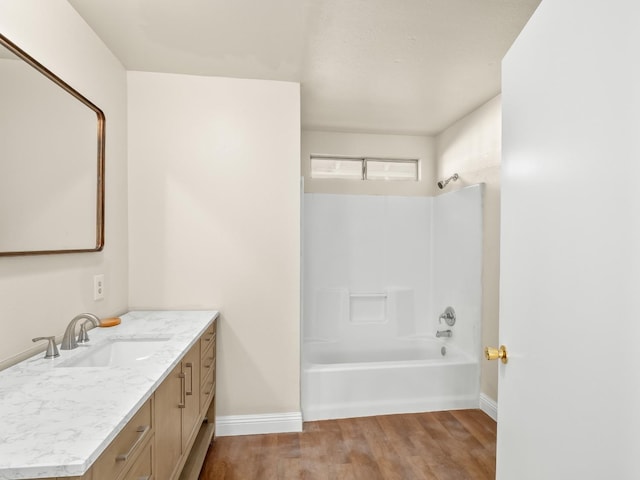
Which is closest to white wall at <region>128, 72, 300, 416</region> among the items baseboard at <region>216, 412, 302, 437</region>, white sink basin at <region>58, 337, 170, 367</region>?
baseboard at <region>216, 412, 302, 437</region>

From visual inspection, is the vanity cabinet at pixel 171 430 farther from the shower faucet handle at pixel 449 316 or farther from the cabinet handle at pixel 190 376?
the shower faucet handle at pixel 449 316

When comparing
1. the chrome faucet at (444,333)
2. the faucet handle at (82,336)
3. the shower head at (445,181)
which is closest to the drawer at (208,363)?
the faucet handle at (82,336)

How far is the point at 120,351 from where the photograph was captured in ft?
5.31

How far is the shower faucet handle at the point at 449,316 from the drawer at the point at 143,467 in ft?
8.97

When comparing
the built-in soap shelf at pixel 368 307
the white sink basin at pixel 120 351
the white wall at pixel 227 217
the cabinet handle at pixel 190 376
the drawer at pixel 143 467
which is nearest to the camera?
the drawer at pixel 143 467

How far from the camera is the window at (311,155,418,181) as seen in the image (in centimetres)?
359

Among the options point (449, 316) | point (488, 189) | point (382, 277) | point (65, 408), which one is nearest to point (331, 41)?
point (488, 189)

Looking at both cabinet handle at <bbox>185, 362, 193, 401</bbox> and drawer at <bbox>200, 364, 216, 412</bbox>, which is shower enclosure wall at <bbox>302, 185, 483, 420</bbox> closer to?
drawer at <bbox>200, 364, 216, 412</bbox>

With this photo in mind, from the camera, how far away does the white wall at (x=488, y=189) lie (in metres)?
2.59

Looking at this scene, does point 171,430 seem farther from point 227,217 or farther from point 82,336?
point 227,217

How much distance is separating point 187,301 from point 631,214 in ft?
7.63

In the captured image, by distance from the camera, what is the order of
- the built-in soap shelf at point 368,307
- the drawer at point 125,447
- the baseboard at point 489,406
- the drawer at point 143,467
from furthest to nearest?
the built-in soap shelf at point 368,307, the baseboard at point 489,406, the drawer at point 143,467, the drawer at point 125,447

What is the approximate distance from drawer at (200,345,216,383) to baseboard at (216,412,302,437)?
16.8 inches

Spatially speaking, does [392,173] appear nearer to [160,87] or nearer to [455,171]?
[455,171]
